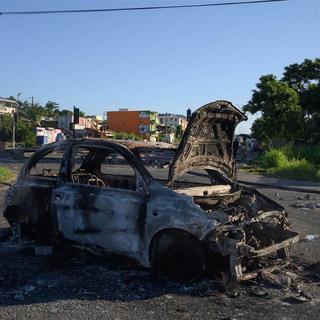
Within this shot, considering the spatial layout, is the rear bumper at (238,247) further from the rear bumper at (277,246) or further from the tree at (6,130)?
the tree at (6,130)

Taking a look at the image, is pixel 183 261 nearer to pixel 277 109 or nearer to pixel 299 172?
pixel 299 172

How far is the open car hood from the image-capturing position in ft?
23.0

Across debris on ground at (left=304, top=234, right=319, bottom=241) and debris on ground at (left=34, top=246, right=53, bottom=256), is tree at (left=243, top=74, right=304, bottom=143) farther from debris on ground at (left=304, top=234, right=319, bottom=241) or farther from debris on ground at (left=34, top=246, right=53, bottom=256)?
debris on ground at (left=34, top=246, right=53, bottom=256)

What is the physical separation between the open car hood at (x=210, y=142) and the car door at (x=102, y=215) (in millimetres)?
645

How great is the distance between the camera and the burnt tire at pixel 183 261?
20.1ft

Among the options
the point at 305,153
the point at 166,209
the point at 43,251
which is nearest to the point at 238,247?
the point at 166,209

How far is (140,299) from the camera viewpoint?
18.7ft

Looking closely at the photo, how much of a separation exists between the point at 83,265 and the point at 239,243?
2.14 m

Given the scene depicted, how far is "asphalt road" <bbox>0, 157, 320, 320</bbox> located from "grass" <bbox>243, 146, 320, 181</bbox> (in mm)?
18821

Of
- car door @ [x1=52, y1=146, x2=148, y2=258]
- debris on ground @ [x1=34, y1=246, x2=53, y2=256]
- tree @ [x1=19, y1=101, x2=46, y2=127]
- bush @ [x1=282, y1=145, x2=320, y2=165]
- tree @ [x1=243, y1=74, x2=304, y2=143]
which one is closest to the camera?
car door @ [x1=52, y1=146, x2=148, y2=258]

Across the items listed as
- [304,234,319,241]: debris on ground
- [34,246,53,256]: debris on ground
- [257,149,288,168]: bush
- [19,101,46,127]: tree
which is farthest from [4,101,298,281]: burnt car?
[19,101,46,127]: tree

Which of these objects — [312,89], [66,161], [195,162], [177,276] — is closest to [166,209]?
[177,276]

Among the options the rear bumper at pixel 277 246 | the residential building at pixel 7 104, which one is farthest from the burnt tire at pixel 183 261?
the residential building at pixel 7 104

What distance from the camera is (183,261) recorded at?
20.4 ft
